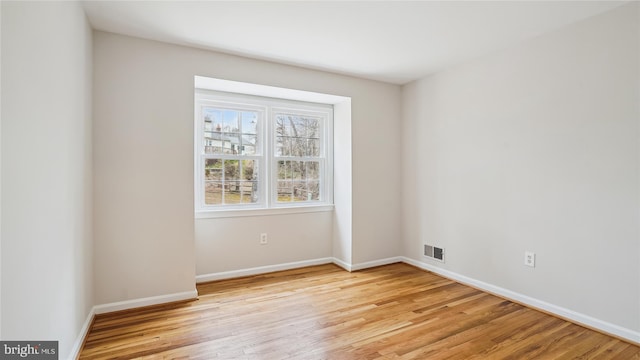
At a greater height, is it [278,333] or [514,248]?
[514,248]

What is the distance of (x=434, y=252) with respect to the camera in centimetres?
389

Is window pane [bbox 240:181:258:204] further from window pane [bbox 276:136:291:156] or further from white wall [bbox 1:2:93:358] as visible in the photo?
white wall [bbox 1:2:93:358]

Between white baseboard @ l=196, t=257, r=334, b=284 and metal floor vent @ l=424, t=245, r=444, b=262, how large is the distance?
123 centimetres

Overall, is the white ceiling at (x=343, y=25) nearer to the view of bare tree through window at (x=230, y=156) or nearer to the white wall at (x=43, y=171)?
the white wall at (x=43, y=171)

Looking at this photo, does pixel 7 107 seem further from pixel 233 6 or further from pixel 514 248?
pixel 514 248

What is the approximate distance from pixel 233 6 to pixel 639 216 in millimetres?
3276

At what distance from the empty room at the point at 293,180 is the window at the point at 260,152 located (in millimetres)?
26

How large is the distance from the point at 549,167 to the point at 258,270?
3.14 metres

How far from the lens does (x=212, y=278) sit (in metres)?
3.55

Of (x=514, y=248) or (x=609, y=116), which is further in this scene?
(x=514, y=248)

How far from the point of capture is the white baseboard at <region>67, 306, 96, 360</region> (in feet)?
6.60

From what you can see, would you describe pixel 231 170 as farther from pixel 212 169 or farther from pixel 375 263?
pixel 375 263

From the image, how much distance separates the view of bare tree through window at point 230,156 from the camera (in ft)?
12.1

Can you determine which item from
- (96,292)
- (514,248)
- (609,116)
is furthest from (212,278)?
(609,116)
